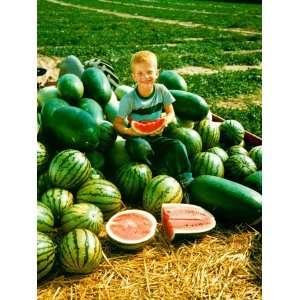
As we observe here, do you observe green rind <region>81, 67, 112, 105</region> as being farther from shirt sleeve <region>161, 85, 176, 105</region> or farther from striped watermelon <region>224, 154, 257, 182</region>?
striped watermelon <region>224, 154, 257, 182</region>

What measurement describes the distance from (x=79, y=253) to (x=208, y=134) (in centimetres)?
242

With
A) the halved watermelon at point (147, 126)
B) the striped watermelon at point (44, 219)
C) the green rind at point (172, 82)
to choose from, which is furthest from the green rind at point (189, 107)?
the striped watermelon at point (44, 219)

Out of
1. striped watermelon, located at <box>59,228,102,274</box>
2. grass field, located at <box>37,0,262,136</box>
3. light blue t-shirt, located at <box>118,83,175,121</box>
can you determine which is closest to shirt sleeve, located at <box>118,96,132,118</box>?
light blue t-shirt, located at <box>118,83,175,121</box>

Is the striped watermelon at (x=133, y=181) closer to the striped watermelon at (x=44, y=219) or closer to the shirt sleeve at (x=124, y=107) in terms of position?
the shirt sleeve at (x=124, y=107)

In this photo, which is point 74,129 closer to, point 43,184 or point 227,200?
point 43,184

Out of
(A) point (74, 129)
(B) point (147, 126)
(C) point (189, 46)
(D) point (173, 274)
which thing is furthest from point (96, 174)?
(C) point (189, 46)

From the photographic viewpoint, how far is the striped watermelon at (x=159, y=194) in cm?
435

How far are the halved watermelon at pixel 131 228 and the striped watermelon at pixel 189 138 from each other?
3.77 ft

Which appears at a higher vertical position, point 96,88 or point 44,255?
point 96,88

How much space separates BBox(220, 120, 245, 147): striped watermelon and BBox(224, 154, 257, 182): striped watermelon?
55 centimetres

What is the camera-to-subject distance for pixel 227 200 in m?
4.31

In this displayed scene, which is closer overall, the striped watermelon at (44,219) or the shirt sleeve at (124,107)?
the striped watermelon at (44,219)

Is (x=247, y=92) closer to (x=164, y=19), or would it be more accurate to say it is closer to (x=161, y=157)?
(x=161, y=157)
